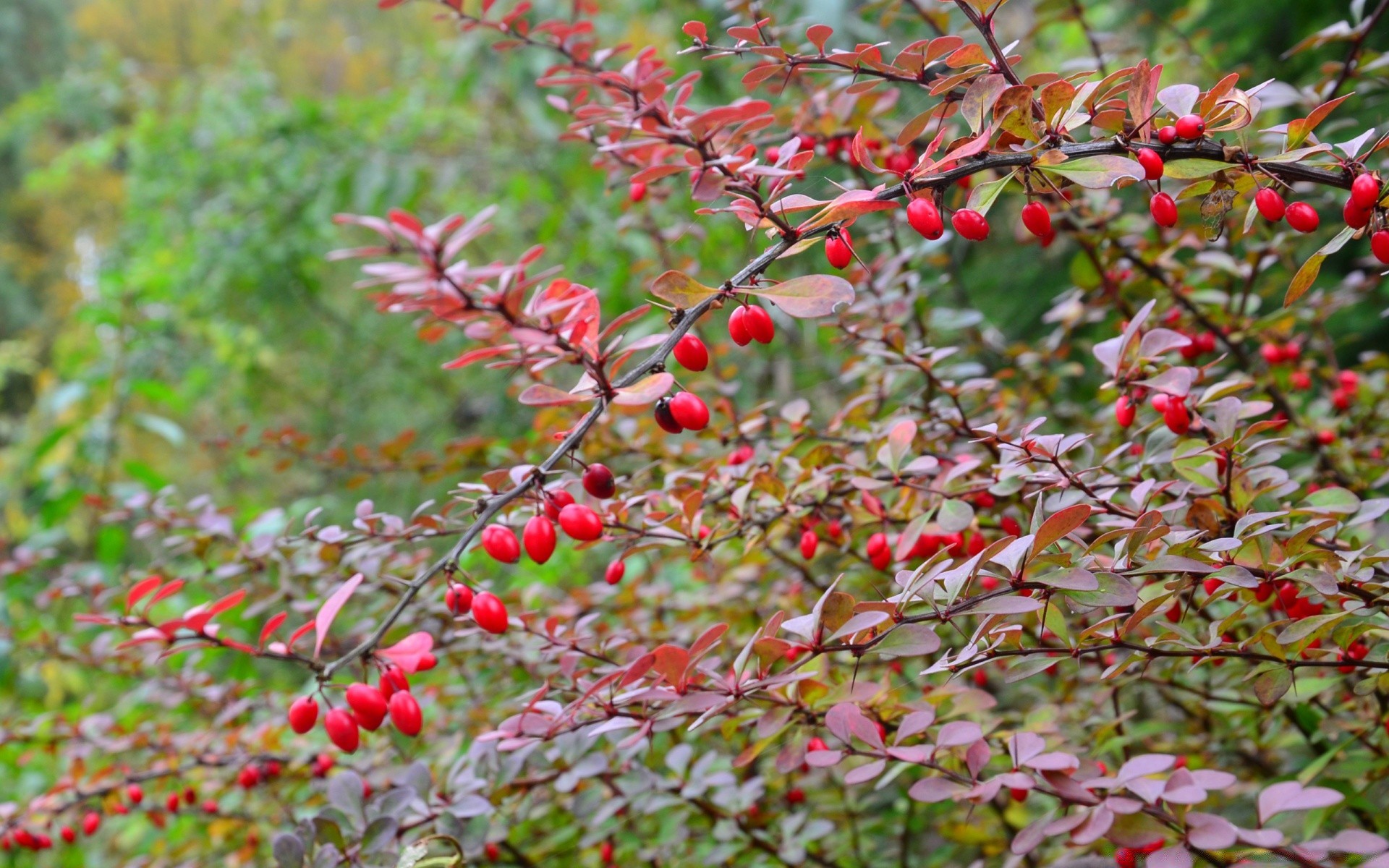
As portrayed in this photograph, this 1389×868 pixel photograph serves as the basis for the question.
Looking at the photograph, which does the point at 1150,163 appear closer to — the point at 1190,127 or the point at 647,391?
the point at 1190,127

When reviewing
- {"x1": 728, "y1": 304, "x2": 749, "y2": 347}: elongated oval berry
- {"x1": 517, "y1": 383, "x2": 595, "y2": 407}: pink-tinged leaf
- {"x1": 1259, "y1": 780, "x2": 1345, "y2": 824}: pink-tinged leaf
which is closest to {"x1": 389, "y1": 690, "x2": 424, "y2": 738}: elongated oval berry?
{"x1": 517, "y1": 383, "x2": 595, "y2": 407}: pink-tinged leaf

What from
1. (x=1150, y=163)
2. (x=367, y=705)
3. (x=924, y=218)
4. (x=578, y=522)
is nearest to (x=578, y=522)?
(x=578, y=522)

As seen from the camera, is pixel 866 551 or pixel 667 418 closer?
pixel 667 418

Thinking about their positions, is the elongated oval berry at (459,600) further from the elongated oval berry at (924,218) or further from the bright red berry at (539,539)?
the elongated oval berry at (924,218)

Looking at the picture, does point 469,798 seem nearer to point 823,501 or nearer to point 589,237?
point 823,501

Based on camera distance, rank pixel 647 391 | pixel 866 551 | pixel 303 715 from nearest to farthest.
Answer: pixel 647 391, pixel 303 715, pixel 866 551

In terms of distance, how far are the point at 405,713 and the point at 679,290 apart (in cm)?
38

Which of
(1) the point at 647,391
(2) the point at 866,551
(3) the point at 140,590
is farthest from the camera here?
(2) the point at 866,551

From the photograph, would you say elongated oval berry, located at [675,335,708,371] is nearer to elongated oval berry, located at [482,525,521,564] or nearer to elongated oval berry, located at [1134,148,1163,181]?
elongated oval berry, located at [482,525,521,564]

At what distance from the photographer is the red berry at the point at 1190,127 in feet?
2.08

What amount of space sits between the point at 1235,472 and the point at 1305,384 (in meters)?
0.51

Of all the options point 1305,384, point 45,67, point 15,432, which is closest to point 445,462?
point 1305,384

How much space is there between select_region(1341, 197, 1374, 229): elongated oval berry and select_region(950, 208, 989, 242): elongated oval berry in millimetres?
239

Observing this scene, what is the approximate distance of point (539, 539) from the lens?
0.66 meters
